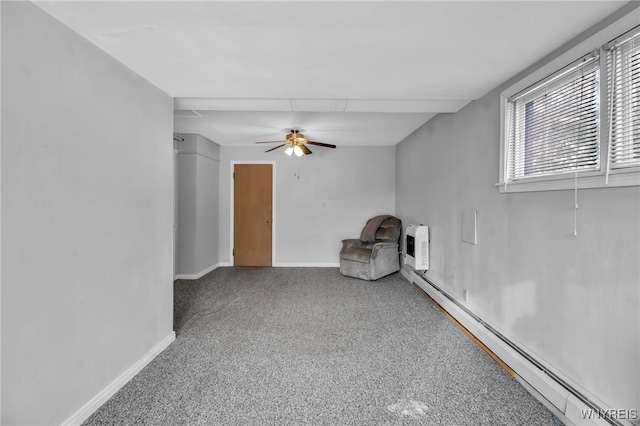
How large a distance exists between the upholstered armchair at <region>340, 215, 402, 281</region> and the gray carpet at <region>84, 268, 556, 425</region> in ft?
3.53

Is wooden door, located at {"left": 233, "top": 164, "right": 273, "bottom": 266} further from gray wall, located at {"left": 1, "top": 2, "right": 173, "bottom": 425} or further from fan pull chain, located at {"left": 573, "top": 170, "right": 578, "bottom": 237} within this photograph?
fan pull chain, located at {"left": 573, "top": 170, "right": 578, "bottom": 237}

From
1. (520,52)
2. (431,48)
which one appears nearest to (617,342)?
(520,52)

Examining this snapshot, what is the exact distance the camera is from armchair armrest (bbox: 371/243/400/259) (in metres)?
4.50

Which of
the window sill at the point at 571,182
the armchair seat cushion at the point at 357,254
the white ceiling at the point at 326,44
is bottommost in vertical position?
the armchair seat cushion at the point at 357,254

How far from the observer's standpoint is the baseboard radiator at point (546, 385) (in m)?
1.47

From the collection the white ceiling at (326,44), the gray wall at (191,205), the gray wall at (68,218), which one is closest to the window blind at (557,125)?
the white ceiling at (326,44)

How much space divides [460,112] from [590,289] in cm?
209

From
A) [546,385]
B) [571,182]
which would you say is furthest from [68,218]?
[546,385]

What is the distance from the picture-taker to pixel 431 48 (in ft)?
5.73

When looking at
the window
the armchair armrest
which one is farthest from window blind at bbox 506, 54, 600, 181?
the armchair armrest

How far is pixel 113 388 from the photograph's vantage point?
1.86 meters

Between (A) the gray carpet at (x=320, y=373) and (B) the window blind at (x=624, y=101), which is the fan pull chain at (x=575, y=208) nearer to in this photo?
(B) the window blind at (x=624, y=101)

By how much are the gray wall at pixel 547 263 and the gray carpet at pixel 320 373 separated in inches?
15.4

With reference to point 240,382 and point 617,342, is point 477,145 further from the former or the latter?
point 240,382
